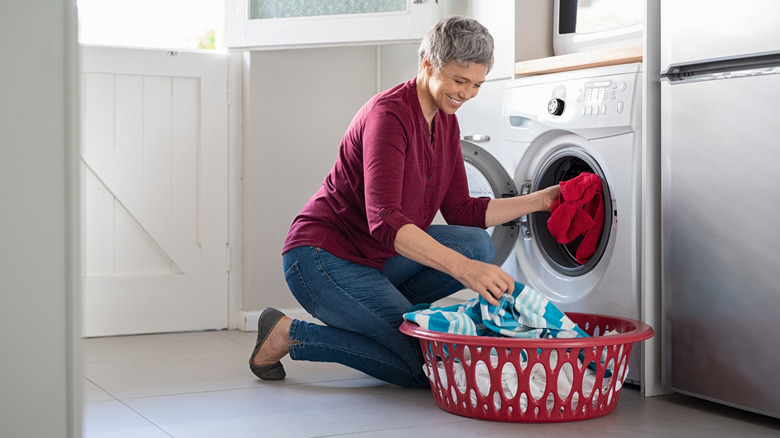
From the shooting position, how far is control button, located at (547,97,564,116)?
90.0 inches

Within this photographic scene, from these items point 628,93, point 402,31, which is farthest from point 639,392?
point 402,31

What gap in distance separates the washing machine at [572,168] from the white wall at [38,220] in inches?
57.3

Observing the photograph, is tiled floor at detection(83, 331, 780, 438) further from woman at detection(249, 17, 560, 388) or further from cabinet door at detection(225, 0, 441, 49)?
cabinet door at detection(225, 0, 441, 49)

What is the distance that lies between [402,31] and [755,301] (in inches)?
58.4

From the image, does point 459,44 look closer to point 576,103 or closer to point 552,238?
point 576,103

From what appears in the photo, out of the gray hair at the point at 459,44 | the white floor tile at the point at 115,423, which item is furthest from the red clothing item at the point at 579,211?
the white floor tile at the point at 115,423

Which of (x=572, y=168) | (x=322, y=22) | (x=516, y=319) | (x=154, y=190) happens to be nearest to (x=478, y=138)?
(x=572, y=168)

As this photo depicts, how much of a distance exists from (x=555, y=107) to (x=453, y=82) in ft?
1.32

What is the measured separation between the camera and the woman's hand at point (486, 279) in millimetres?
1832

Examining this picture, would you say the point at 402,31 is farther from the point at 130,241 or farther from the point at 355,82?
the point at 130,241

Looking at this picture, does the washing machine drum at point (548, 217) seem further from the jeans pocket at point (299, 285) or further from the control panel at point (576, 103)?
the jeans pocket at point (299, 285)

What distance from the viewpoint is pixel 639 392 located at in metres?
2.17

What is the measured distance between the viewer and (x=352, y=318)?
215 centimetres

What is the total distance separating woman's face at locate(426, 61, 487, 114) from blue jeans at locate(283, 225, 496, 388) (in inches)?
18.0
